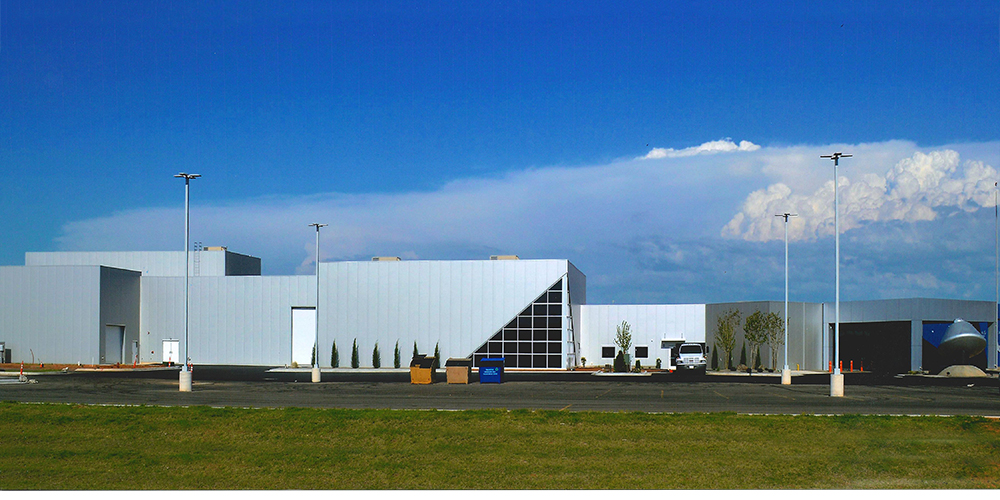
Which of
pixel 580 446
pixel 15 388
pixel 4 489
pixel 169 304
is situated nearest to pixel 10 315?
pixel 169 304

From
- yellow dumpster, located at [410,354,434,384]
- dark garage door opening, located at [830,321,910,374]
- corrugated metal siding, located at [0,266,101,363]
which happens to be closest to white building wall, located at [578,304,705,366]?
dark garage door opening, located at [830,321,910,374]

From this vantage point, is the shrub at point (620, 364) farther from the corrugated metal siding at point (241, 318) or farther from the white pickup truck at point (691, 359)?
the corrugated metal siding at point (241, 318)

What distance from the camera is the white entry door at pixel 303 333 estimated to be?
60.7 metres

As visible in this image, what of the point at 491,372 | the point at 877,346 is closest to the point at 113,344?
the point at 491,372

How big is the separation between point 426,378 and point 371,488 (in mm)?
25917

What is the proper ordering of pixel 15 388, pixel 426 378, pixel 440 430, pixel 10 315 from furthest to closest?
pixel 10 315 → pixel 426 378 → pixel 15 388 → pixel 440 430

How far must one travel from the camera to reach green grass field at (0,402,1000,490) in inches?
530

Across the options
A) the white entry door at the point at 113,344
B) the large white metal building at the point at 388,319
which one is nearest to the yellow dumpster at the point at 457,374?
the large white metal building at the point at 388,319

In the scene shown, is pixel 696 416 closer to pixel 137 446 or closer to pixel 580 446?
pixel 580 446

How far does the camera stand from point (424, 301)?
59.2 metres

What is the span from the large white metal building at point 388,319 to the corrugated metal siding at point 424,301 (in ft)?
0.25

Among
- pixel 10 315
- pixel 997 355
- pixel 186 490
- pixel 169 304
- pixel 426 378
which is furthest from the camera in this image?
pixel 169 304

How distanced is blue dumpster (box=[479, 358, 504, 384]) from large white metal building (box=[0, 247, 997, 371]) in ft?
58.0

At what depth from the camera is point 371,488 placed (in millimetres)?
13133
